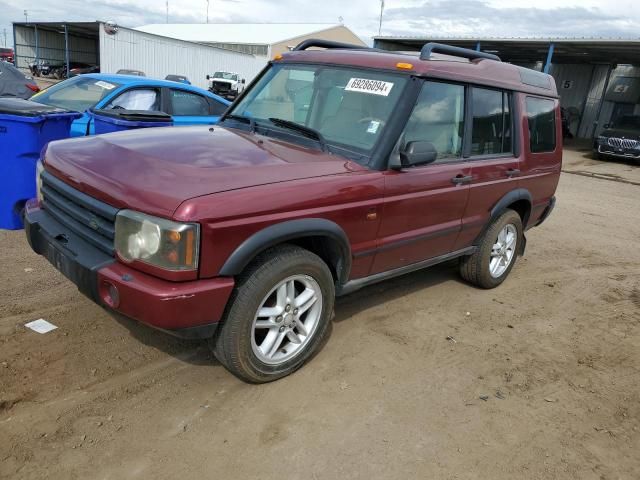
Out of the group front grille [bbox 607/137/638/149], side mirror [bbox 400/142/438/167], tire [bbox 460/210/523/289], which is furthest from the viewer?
front grille [bbox 607/137/638/149]

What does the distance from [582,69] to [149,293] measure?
3396cm

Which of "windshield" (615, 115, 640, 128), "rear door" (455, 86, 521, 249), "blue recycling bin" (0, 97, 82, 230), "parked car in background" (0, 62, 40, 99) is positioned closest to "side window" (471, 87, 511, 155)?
"rear door" (455, 86, 521, 249)

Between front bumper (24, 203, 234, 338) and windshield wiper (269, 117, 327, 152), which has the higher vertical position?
windshield wiper (269, 117, 327, 152)

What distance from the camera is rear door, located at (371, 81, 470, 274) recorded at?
3.45 m

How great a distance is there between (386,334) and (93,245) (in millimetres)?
2152

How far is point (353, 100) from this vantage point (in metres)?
3.57

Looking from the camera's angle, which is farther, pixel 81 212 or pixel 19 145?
pixel 19 145

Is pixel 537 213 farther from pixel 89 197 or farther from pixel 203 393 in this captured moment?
pixel 89 197

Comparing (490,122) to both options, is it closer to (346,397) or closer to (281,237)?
(281,237)

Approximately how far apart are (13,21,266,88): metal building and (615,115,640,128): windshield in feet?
83.5

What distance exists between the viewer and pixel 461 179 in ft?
12.9

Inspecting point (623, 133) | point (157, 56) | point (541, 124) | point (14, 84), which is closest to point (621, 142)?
point (623, 133)

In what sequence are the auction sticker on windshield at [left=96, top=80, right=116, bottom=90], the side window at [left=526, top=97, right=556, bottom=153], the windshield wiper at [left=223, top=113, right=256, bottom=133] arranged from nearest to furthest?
the windshield wiper at [left=223, top=113, right=256, bottom=133]
the side window at [left=526, top=97, right=556, bottom=153]
the auction sticker on windshield at [left=96, top=80, right=116, bottom=90]

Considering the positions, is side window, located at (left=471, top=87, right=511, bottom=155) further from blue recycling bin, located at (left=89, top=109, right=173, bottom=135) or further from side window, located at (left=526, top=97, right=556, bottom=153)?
blue recycling bin, located at (left=89, top=109, right=173, bottom=135)
